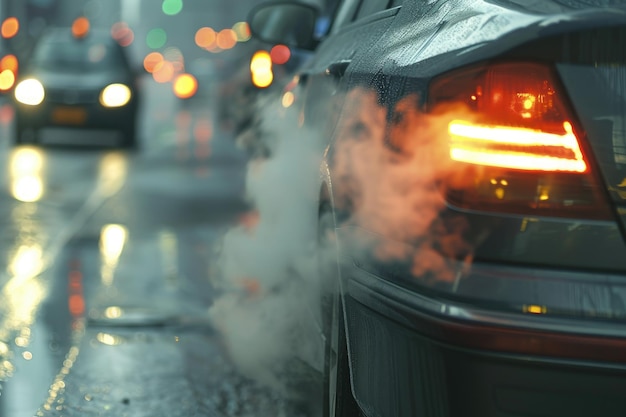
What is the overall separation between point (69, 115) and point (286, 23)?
13.0 m

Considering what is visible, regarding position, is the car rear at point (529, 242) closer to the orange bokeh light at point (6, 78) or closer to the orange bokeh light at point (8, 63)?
the orange bokeh light at point (6, 78)

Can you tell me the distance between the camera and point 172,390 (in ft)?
16.7

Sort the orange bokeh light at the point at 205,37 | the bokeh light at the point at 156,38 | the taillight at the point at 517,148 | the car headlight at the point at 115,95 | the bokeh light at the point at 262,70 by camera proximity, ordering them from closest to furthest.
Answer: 1. the taillight at the point at 517,148
2. the car headlight at the point at 115,95
3. the bokeh light at the point at 262,70
4. the orange bokeh light at the point at 205,37
5. the bokeh light at the point at 156,38

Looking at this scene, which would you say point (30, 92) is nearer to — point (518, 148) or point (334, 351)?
point (334, 351)

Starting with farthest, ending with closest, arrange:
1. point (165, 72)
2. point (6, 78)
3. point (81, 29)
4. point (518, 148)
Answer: point (165, 72) → point (6, 78) → point (81, 29) → point (518, 148)

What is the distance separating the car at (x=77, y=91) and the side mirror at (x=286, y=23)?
12649 mm

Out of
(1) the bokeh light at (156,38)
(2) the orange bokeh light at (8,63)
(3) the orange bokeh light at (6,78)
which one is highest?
(2) the orange bokeh light at (8,63)

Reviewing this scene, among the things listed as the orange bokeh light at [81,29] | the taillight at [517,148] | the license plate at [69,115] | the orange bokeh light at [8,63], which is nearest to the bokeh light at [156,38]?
the orange bokeh light at [8,63]

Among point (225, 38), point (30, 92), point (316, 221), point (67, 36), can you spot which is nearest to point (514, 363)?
point (316, 221)

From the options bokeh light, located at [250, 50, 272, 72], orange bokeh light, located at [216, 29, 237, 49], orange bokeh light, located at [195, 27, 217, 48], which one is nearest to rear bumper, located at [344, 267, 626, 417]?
bokeh light, located at [250, 50, 272, 72]

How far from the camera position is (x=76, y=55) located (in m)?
19.0

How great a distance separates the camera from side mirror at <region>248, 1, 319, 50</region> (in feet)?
19.2

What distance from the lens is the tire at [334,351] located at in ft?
12.0

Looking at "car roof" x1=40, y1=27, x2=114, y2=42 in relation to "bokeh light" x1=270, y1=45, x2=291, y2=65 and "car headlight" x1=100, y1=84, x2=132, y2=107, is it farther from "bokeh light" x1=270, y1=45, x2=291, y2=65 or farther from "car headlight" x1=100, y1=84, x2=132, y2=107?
"bokeh light" x1=270, y1=45, x2=291, y2=65
